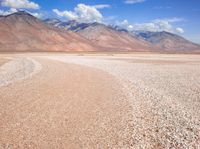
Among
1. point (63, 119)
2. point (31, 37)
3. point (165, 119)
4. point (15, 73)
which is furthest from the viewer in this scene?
point (31, 37)

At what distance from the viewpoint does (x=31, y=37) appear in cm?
16175

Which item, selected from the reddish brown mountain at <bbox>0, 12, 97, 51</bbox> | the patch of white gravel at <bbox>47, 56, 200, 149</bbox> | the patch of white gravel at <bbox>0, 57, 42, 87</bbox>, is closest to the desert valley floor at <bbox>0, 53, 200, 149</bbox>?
the patch of white gravel at <bbox>47, 56, 200, 149</bbox>

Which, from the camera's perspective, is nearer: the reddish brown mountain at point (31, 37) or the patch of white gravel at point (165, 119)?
the patch of white gravel at point (165, 119)

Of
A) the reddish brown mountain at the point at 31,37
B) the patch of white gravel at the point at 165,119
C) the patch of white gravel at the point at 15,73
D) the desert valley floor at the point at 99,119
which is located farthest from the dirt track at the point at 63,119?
the reddish brown mountain at the point at 31,37

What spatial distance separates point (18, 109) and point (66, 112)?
2.18 m

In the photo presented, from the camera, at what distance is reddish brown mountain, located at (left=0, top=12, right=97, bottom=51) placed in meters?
149

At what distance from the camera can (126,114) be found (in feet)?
34.9

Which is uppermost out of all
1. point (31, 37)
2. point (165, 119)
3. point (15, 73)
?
point (31, 37)

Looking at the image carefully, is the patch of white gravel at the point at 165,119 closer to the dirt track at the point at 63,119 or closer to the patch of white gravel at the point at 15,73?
the dirt track at the point at 63,119

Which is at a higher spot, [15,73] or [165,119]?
[165,119]

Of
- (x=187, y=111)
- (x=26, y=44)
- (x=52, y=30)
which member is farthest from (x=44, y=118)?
(x=52, y=30)

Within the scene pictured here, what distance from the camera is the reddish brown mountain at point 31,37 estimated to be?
14888 centimetres

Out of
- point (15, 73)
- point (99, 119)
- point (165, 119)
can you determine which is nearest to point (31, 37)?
point (15, 73)

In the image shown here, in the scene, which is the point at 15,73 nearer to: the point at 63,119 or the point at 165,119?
the point at 63,119
